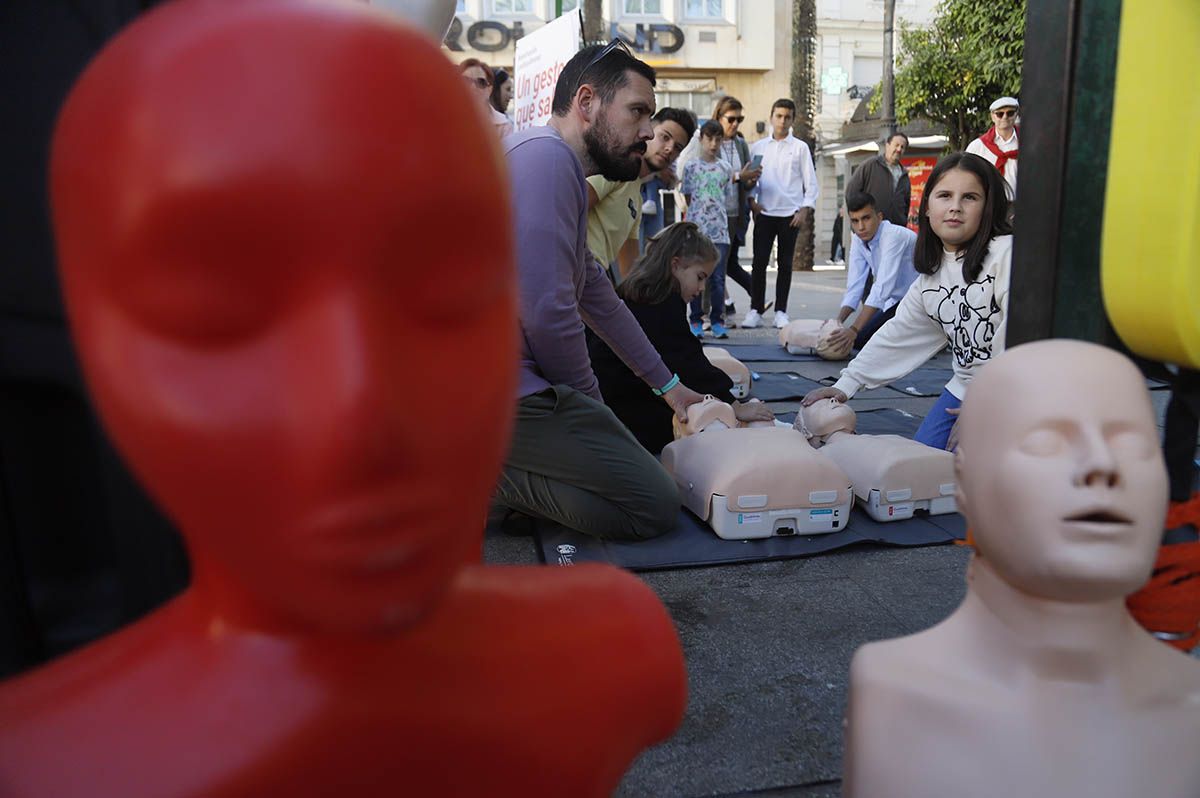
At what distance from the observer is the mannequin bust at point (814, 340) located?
607 centimetres

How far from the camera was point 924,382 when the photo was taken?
5656 mm

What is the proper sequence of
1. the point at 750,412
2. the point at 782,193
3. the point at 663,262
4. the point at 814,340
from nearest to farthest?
the point at 750,412, the point at 663,262, the point at 814,340, the point at 782,193

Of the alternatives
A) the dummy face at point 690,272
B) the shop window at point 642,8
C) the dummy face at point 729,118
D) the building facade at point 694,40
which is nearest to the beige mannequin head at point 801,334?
the dummy face at point 729,118

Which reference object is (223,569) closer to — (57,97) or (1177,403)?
(57,97)

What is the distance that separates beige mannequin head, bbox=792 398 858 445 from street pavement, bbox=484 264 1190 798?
93 cm

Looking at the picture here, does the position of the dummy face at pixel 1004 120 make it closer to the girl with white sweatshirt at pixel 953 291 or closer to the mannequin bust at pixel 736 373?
the mannequin bust at pixel 736 373

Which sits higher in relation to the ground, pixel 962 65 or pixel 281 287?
pixel 962 65

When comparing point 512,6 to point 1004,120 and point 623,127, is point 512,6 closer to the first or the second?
point 1004,120

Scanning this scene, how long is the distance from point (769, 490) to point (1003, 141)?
4.43 m

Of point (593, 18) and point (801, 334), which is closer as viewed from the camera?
point (801, 334)

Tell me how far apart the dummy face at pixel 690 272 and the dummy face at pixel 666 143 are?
47cm

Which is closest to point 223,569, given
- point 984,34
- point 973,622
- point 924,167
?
point 973,622

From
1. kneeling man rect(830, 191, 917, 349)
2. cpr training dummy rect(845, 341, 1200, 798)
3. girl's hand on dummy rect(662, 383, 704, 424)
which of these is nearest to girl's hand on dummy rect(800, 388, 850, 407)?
girl's hand on dummy rect(662, 383, 704, 424)

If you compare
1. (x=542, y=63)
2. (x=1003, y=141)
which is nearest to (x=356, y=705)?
(x=542, y=63)
